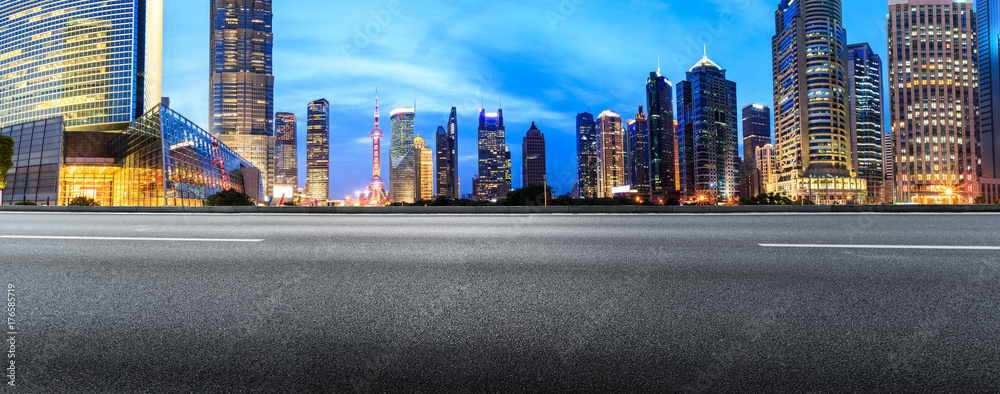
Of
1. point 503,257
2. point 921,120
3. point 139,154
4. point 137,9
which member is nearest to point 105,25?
point 137,9

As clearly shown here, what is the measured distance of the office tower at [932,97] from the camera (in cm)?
14850

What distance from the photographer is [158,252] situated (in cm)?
654

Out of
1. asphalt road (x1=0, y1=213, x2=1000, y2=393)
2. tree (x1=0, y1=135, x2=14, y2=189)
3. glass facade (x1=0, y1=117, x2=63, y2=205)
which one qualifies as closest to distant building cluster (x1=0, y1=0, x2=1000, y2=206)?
glass facade (x1=0, y1=117, x2=63, y2=205)

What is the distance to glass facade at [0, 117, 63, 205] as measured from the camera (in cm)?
6203

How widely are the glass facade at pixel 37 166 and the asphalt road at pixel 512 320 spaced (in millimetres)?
79876

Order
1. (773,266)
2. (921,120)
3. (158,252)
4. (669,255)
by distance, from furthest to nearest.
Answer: (921,120) → (158,252) → (669,255) → (773,266)

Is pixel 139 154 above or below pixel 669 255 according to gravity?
above

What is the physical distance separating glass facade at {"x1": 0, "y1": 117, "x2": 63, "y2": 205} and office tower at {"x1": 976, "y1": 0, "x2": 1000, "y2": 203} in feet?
743

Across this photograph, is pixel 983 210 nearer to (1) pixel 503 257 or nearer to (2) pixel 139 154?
(1) pixel 503 257

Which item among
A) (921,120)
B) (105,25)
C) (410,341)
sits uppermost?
(105,25)

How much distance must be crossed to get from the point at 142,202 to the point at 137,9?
8826 cm

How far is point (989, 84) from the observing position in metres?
151

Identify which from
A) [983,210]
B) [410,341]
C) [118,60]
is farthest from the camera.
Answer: [118,60]

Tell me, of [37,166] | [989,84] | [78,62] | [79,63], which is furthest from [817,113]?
[78,62]
